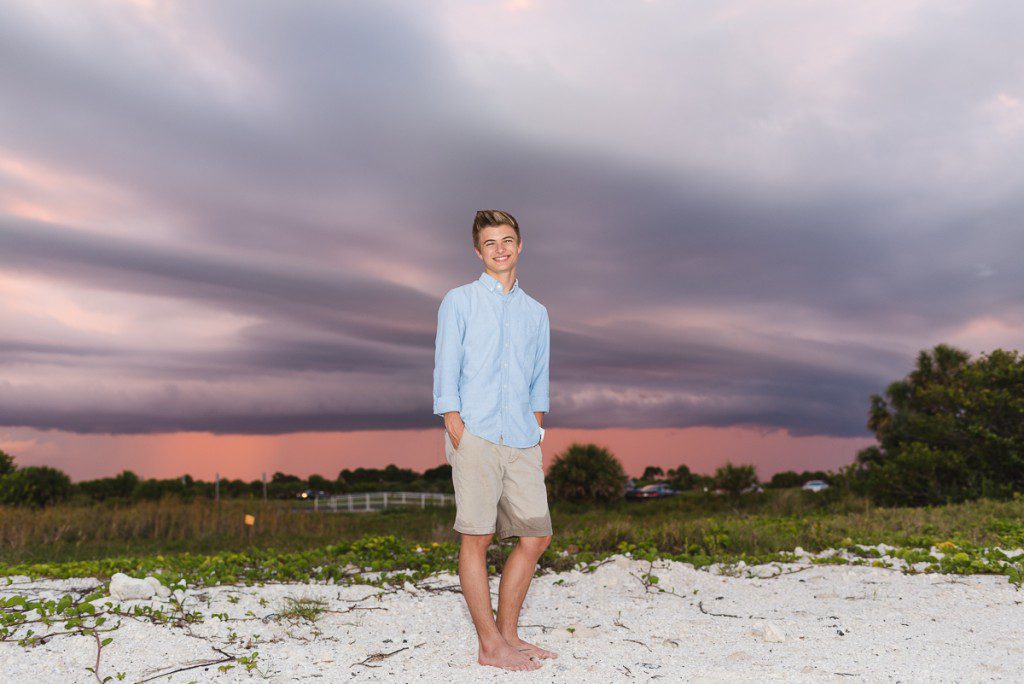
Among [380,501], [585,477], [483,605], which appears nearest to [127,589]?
[483,605]

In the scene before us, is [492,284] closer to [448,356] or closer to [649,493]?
[448,356]

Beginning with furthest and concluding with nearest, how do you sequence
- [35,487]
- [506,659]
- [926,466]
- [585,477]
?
[585,477] → [35,487] → [926,466] → [506,659]

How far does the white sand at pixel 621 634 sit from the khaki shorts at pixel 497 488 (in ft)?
2.49

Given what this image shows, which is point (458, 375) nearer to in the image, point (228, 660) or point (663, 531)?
point (228, 660)

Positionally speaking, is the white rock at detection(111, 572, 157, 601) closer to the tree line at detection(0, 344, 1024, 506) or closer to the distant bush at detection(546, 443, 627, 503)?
the tree line at detection(0, 344, 1024, 506)

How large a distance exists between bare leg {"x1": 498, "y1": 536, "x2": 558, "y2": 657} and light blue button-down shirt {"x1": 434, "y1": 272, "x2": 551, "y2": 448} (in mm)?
563

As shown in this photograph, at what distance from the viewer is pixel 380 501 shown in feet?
103

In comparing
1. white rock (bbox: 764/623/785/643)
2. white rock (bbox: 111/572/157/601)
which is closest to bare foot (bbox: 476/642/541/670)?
white rock (bbox: 764/623/785/643)

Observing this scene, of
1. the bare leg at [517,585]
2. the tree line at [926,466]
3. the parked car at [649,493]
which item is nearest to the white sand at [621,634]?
the bare leg at [517,585]

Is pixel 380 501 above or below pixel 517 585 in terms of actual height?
below

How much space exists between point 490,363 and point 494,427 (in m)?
0.35

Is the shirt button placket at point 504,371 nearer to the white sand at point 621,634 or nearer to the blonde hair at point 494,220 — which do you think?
the blonde hair at point 494,220

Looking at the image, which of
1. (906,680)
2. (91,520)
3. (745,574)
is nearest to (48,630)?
(906,680)

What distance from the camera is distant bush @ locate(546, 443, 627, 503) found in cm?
2344
